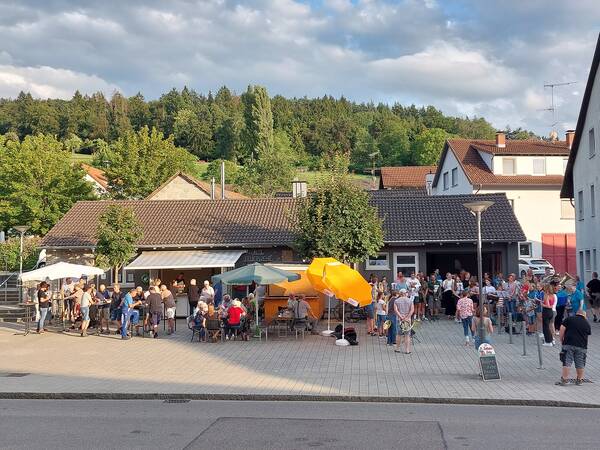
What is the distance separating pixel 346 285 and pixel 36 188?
30262 mm

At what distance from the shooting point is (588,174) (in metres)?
30.8

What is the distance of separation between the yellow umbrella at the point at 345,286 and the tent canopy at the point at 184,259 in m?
8.34

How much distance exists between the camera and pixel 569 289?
744 inches

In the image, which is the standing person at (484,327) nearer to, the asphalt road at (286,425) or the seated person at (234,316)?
the asphalt road at (286,425)

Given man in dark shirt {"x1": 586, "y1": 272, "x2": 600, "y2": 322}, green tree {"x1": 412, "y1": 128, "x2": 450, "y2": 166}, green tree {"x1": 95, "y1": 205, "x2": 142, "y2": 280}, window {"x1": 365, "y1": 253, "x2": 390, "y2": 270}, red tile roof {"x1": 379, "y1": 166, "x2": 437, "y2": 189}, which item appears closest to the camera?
man in dark shirt {"x1": 586, "y1": 272, "x2": 600, "y2": 322}

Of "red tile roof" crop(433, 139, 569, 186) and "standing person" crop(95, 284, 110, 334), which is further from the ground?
"red tile roof" crop(433, 139, 569, 186)

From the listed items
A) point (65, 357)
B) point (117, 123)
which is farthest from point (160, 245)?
point (117, 123)

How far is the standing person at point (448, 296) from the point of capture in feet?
83.5

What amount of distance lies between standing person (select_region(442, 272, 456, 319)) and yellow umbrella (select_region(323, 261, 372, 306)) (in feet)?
19.9

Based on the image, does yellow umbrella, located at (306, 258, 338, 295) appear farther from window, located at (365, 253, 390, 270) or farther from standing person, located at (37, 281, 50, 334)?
standing person, located at (37, 281, 50, 334)

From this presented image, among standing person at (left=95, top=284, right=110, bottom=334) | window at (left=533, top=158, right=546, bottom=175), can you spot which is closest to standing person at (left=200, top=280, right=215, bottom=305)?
standing person at (left=95, top=284, right=110, bottom=334)

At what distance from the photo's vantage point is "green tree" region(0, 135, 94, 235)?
43.7 m

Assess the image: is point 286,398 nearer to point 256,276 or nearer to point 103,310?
point 256,276

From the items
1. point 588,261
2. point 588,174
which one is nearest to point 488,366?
point 588,174
